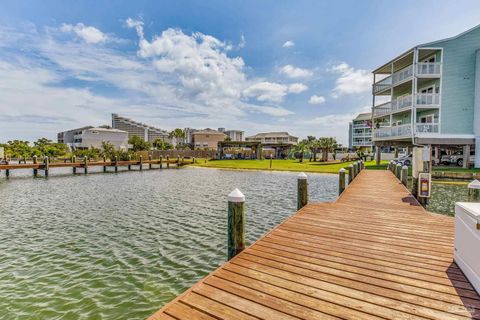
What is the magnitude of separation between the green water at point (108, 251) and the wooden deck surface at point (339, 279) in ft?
6.60

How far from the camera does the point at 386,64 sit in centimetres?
2944

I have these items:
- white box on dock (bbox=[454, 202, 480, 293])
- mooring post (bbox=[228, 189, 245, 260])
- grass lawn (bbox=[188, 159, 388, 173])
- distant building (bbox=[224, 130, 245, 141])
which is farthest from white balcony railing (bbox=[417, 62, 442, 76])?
distant building (bbox=[224, 130, 245, 141])

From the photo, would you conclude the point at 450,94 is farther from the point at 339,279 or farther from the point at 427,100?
the point at 339,279

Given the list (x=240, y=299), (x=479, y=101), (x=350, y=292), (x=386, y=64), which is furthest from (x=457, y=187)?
(x=240, y=299)

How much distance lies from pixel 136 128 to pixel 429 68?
140302mm

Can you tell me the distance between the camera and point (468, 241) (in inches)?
148

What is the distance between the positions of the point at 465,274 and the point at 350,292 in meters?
1.89

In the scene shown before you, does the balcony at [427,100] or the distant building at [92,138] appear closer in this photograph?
the balcony at [427,100]

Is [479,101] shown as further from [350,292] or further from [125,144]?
[125,144]

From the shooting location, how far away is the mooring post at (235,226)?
5.46 metres

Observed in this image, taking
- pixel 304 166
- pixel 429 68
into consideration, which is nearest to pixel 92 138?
pixel 304 166

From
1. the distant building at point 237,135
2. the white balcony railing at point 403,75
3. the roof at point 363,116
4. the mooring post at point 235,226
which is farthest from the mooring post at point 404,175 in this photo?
the distant building at point 237,135

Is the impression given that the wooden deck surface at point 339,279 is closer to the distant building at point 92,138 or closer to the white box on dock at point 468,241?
the white box on dock at point 468,241

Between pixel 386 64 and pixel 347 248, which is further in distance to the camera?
pixel 386 64
